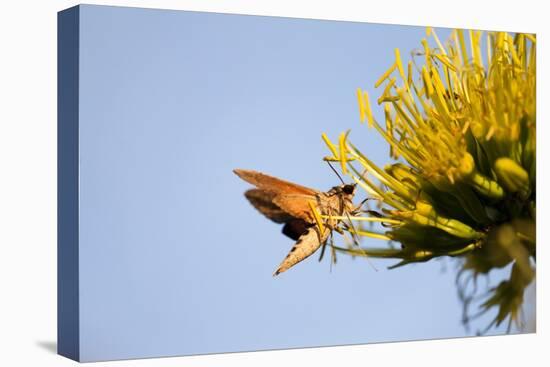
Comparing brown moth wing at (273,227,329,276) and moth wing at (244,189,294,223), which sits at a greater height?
moth wing at (244,189,294,223)

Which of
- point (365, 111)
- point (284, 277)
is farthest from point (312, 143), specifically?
point (284, 277)

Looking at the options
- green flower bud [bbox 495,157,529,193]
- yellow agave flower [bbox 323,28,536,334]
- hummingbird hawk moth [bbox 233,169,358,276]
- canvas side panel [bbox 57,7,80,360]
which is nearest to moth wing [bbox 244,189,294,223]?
hummingbird hawk moth [bbox 233,169,358,276]

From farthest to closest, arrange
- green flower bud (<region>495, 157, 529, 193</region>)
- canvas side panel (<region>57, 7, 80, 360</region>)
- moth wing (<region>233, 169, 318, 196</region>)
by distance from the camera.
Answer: moth wing (<region>233, 169, 318, 196</region>) → canvas side panel (<region>57, 7, 80, 360</region>) → green flower bud (<region>495, 157, 529, 193</region>)

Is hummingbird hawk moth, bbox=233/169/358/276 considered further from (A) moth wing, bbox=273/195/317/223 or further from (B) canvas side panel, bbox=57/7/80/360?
(B) canvas side panel, bbox=57/7/80/360

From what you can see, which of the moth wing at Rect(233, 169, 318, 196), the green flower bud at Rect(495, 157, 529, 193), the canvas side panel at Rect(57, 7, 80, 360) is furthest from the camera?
the moth wing at Rect(233, 169, 318, 196)

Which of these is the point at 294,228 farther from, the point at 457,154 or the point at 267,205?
the point at 457,154

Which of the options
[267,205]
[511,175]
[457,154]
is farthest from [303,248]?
[511,175]

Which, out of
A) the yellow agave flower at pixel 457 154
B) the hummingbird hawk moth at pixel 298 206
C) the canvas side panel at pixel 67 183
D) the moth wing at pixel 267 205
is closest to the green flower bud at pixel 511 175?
the yellow agave flower at pixel 457 154
